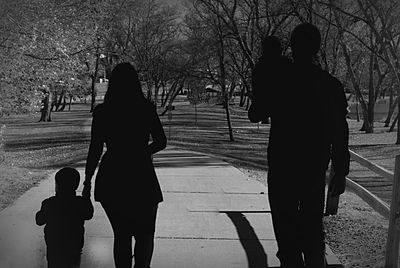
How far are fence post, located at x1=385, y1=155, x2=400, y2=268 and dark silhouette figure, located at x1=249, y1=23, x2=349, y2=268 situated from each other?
0.93 metres

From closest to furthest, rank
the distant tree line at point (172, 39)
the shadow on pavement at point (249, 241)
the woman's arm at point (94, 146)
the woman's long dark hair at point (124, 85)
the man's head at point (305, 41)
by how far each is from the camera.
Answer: the man's head at point (305, 41) < the woman's long dark hair at point (124, 85) < the woman's arm at point (94, 146) < the shadow on pavement at point (249, 241) < the distant tree line at point (172, 39)

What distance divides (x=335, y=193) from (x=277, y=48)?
1.08m

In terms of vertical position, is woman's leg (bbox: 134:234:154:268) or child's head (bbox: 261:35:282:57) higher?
child's head (bbox: 261:35:282:57)

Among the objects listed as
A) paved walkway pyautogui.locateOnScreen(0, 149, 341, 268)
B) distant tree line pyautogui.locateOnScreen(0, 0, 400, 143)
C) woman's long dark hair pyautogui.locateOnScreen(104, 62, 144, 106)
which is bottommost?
paved walkway pyautogui.locateOnScreen(0, 149, 341, 268)

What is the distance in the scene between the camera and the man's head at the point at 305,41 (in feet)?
13.2

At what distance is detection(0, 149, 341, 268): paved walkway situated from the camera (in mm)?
5723

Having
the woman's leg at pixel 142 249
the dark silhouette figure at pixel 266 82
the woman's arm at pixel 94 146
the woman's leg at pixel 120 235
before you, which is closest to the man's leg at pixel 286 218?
the dark silhouette figure at pixel 266 82

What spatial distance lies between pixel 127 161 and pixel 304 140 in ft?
3.96

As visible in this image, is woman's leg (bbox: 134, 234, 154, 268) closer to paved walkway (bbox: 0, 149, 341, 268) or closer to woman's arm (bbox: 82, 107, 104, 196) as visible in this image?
woman's arm (bbox: 82, 107, 104, 196)

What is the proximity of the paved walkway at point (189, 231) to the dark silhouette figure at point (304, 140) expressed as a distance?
1.60 metres

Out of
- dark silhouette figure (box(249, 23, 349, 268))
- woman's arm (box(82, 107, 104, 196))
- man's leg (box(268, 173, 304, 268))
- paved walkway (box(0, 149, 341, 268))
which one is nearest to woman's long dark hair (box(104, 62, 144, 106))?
woman's arm (box(82, 107, 104, 196))

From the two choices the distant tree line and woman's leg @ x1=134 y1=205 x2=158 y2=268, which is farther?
the distant tree line

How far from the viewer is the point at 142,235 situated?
14.2 feet

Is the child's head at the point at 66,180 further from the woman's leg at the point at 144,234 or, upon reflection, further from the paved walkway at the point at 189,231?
the paved walkway at the point at 189,231
